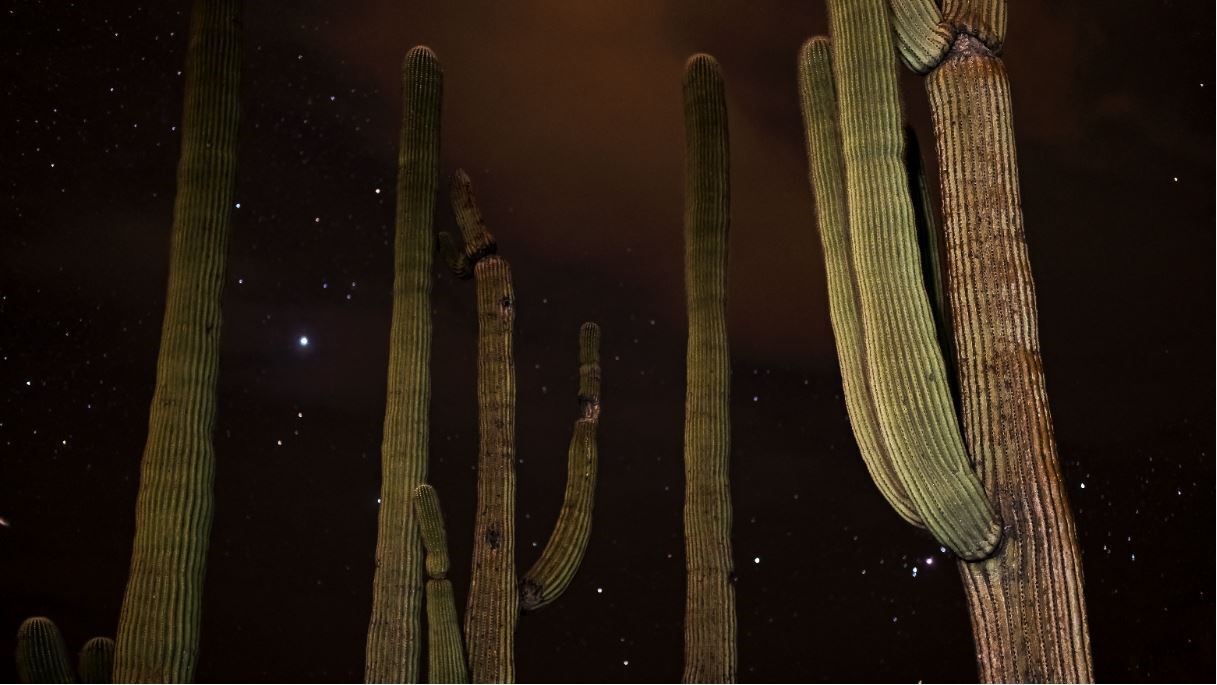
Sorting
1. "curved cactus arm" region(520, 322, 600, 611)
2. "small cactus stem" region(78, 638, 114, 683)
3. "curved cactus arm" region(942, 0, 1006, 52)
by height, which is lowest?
"small cactus stem" region(78, 638, 114, 683)

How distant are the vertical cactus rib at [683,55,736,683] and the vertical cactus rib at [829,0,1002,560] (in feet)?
10.7

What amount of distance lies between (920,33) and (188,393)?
343 centimetres

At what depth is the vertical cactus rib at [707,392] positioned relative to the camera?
22.8ft

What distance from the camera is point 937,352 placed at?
3867mm

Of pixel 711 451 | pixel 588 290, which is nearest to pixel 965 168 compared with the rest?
pixel 711 451

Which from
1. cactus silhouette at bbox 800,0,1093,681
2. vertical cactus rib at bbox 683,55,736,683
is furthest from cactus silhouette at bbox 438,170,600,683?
cactus silhouette at bbox 800,0,1093,681

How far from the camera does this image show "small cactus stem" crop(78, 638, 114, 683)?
17.3 ft

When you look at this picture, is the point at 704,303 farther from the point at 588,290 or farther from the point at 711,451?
the point at 588,290

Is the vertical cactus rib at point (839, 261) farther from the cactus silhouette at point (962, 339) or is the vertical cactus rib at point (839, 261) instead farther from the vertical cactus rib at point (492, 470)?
the vertical cactus rib at point (492, 470)

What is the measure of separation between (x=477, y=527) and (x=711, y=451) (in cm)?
151

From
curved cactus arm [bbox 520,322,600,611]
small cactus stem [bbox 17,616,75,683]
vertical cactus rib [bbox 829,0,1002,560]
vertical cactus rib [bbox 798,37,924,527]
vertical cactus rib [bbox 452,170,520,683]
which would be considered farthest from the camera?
curved cactus arm [bbox 520,322,600,611]

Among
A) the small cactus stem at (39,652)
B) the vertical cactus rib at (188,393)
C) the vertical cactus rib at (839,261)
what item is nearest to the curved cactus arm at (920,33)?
the vertical cactus rib at (839,261)

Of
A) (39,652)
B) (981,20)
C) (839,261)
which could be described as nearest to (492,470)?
(39,652)

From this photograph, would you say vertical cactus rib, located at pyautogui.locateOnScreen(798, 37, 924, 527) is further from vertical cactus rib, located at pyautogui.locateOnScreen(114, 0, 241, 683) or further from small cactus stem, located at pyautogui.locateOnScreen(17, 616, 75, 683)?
small cactus stem, located at pyautogui.locateOnScreen(17, 616, 75, 683)
